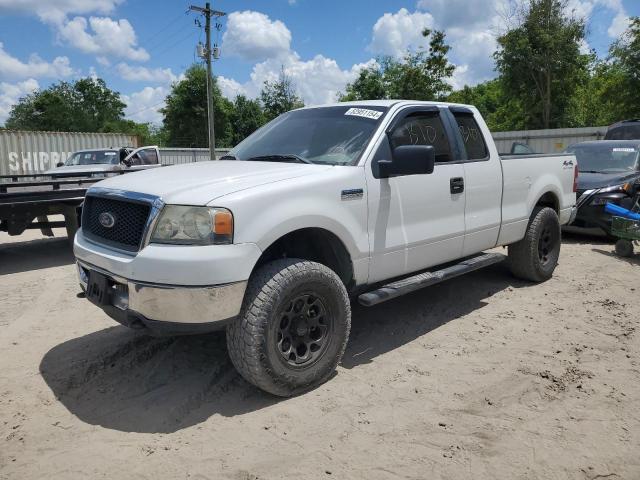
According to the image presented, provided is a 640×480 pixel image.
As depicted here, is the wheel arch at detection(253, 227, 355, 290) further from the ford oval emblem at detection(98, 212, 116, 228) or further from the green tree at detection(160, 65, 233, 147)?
the green tree at detection(160, 65, 233, 147)

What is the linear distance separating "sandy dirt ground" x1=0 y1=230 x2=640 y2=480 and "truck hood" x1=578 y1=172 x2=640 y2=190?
13.1 ft

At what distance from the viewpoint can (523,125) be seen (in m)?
32.1

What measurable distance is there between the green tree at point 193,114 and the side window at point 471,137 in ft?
151

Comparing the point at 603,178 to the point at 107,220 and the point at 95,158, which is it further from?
the point at 95,158

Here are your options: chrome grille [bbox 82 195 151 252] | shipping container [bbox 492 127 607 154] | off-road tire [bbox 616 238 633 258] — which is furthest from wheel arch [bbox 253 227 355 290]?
shipping container [bbox 492 127 607 154]

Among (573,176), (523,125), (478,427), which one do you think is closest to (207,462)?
(478,427)

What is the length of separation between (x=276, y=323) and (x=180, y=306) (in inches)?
23.7

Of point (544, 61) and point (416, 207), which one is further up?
point (544, 61)

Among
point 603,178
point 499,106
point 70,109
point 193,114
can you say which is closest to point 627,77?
point 603,178

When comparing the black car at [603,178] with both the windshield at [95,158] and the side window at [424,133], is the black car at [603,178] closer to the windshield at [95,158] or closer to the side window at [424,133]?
the side window at [424,133]

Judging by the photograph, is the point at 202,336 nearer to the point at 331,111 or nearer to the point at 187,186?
the point at 187,186

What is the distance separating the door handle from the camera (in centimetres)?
444

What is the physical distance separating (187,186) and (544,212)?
4242 millimetres

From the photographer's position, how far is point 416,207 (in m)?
4.11
